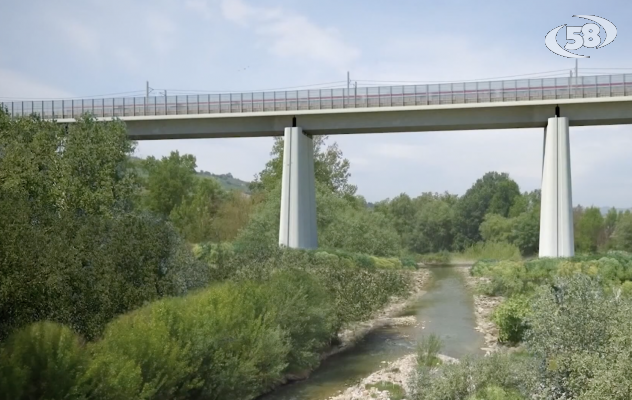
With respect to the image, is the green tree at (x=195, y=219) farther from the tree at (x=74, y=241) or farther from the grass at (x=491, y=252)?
the tree at (x=74, y=241)

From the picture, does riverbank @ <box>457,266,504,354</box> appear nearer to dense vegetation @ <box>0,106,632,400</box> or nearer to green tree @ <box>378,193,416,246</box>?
dense vegetation @ <box>0,106,632,400</box>

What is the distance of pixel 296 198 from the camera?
42.2 meters

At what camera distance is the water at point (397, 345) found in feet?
67.1

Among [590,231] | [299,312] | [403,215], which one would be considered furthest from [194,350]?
[403,215]

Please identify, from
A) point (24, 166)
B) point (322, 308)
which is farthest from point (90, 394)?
point (24, 166)

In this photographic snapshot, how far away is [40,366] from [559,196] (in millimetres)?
34131

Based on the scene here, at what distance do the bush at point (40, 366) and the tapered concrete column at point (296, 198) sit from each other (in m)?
29.6

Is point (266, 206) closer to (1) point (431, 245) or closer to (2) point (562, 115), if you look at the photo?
(2) point (562, 115)

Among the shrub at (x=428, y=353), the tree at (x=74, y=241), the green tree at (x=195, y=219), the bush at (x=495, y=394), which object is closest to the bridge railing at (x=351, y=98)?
the tree at (x=74, y=241)

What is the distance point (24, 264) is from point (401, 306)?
23818 mm

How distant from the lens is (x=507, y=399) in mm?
13641

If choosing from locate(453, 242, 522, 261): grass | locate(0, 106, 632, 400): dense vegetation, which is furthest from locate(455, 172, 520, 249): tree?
locate(0, 106, 632, 400): dense vegetation

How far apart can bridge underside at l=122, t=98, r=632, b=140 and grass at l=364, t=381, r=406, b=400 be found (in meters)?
23.6

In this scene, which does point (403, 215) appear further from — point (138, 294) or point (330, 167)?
point (138, 294)
